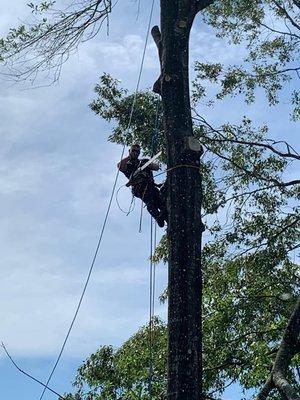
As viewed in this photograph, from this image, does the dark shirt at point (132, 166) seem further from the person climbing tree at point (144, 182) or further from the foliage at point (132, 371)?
the foliage at point (132, 371)

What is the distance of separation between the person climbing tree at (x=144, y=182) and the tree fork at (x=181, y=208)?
0.67m

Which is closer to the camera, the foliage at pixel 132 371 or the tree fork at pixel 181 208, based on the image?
the tree fork at pixel 181 208

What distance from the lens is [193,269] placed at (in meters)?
4.63

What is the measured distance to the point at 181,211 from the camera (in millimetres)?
4773

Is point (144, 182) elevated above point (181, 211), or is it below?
above


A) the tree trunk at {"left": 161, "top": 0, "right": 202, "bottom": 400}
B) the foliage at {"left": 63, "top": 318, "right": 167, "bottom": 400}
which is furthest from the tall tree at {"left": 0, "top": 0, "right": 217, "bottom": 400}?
the foliage at {"left": 63, "top": 318, "right": 167, "bottom": 400}

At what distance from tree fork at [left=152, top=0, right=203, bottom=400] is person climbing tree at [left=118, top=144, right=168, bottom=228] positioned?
0.67 m

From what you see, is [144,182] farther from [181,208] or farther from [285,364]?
[285,364]

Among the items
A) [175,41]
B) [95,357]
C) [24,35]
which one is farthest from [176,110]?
[95,357]

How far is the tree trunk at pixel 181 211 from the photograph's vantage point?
14.4 feet

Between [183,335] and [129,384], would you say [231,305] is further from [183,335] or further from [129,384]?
[183,335]

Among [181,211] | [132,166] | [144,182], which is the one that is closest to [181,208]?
[181,211]

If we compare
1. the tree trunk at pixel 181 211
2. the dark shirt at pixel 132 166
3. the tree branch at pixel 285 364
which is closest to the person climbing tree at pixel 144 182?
the dark shirt at pixel 132 166

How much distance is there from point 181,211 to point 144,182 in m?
1.82
